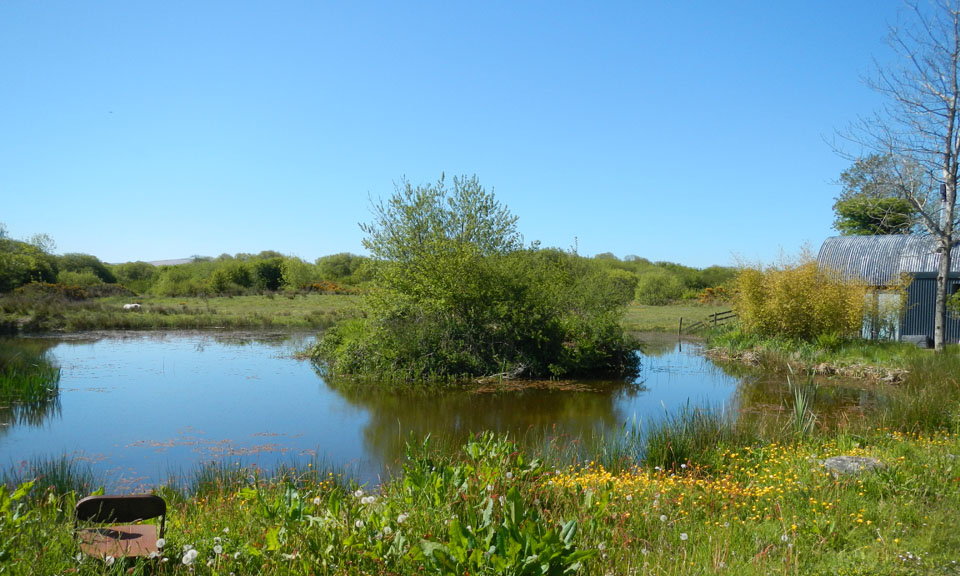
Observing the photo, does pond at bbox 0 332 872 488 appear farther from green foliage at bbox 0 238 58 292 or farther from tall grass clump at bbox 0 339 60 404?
green foliage at bbox 0 238 58 292

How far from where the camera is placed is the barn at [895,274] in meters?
20.9

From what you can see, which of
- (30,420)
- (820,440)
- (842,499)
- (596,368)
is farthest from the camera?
(596,368)

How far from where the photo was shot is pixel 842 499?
495 cm

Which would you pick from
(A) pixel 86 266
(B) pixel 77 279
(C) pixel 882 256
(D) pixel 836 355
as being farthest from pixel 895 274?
(A) pixel 86 266

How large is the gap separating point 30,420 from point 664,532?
39.0 feet

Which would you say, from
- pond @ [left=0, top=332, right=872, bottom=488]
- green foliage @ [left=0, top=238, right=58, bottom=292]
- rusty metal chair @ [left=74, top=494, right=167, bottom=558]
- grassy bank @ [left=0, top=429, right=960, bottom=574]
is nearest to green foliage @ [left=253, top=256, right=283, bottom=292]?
green foliage @ [left=0, top=238, right=58, bottom=292]

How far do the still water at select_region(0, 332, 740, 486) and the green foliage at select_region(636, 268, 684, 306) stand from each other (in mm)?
32103

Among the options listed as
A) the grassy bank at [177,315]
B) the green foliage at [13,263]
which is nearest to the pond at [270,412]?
the grassy bank at [177,315]

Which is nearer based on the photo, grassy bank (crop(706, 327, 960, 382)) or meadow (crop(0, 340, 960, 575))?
meadow (crop(0, 340, 960, 575))

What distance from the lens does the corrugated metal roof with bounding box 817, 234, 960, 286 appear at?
79.3 feet

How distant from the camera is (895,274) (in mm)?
24203

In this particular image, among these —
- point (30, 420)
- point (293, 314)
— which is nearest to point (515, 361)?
point (30, 420)

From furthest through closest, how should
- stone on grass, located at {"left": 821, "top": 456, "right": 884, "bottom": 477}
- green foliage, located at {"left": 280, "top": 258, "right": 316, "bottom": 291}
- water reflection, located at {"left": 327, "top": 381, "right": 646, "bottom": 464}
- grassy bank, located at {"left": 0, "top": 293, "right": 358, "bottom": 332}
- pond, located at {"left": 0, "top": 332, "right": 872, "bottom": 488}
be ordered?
green foliage, located at {"left": 280, "top": 258, "right": 316, "bottom": 291}
grassy bank, located at {"left": 0, "top": 293, "right": 358, "bottom": 332}
water reflection, located at {"left": 327, "top": 381, "right": 646, "bottom": 464}
pond, located at {"left": 0, "top": 332, "right": 872, "bottom": 488}
stone on grass, located at {"left": 821, "top": 456, "right": 884, "bottom": 477}

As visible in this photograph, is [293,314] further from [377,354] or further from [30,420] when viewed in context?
[30,420]
